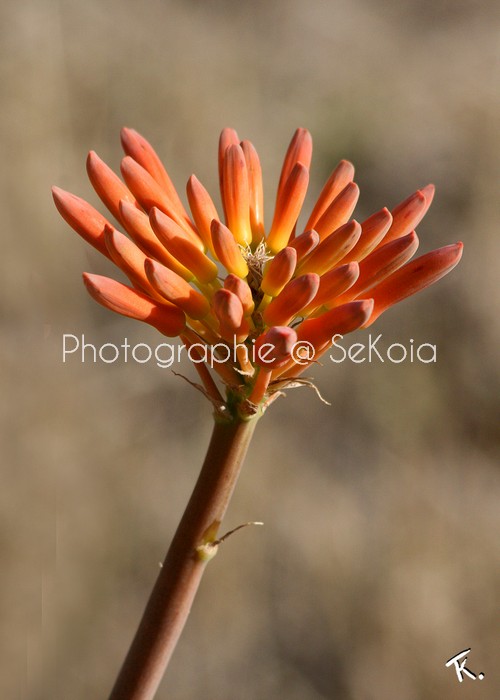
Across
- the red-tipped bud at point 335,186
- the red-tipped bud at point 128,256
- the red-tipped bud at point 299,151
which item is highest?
the red-tipped bud at point 299,151

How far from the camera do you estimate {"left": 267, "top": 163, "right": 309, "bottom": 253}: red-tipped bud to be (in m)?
0.91

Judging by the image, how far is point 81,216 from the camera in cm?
→ 86

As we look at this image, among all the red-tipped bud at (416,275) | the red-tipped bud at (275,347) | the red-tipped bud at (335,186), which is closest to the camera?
the red-tipped bud at (275,347)

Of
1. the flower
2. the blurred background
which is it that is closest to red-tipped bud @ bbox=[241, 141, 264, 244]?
the flower

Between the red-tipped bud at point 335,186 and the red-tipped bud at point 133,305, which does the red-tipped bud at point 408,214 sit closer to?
the red-tipped bud at point 335,186

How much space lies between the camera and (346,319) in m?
0.77

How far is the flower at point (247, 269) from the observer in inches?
30.7

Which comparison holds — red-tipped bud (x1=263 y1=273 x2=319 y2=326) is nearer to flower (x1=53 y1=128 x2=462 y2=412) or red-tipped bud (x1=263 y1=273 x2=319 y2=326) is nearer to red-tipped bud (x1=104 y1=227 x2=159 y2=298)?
flower (x1=53 y1=128 x2=462 y2=412)

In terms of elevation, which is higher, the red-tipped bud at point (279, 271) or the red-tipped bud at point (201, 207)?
the red-tipped bud at point (201, 207)

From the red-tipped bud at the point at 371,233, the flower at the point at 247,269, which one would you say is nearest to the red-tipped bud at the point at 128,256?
the flower at the point at 247,269

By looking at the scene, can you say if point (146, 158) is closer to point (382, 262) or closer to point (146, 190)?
point (146, 190)

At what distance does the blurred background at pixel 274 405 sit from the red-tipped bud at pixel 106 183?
1.78m

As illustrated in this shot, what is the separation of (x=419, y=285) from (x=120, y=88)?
2.27 meters

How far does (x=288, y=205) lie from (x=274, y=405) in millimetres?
1782
